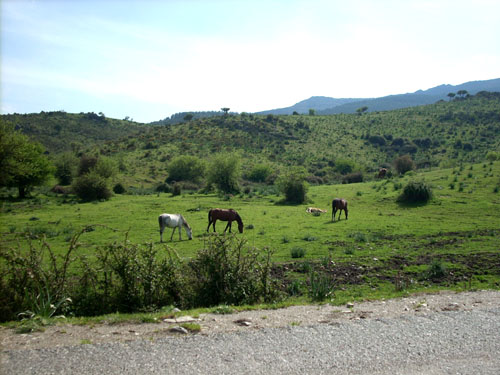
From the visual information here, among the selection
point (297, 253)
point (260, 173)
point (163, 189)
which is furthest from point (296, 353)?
point (260, 173)

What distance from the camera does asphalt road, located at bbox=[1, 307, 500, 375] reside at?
580 cm

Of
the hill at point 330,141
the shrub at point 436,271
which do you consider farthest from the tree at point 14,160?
the shrub at point 436,271

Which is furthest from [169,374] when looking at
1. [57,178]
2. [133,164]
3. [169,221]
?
[133,164]

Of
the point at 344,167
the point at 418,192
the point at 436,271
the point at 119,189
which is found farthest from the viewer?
the point at 344,167

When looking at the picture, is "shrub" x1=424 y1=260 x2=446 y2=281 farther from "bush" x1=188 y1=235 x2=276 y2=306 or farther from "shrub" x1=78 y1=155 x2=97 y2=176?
"shrub" x1=78 y1=155 x2=97 y2=176

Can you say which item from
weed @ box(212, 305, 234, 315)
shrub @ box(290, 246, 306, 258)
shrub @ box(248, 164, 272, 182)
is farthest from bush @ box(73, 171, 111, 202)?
weed @ box(212, 305, 234, 315)

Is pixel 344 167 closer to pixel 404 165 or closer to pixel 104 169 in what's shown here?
pixel 404 165

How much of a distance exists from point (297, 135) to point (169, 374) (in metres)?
98.1

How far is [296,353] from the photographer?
20.9 ft

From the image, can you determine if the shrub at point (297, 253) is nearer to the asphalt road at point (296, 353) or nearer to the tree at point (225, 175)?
the asphalt road at point (296, 353)

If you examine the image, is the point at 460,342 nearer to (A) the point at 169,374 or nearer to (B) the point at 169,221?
(A) the point at 169,374

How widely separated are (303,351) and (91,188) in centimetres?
4056

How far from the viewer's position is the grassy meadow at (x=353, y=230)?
13.6m

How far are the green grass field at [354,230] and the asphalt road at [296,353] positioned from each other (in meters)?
3.43
